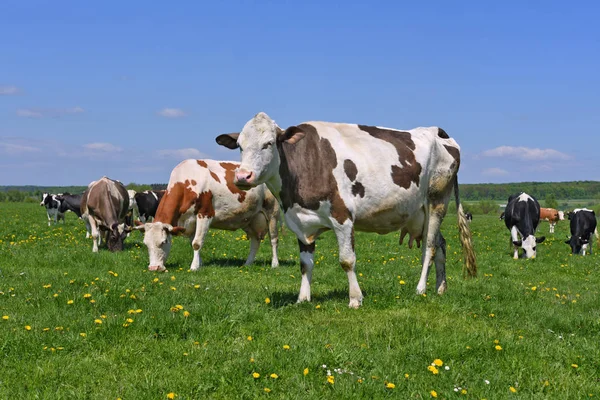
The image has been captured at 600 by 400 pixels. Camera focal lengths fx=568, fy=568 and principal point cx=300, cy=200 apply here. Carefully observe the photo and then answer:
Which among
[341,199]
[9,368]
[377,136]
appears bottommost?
[9,368]

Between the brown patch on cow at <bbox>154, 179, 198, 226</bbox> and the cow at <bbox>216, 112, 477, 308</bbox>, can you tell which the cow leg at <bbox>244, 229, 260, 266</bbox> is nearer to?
the brown patch on cow at <bbox>154, 179, 198, 226</bbox>

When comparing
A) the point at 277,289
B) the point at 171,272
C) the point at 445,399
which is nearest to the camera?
the point at 445,399

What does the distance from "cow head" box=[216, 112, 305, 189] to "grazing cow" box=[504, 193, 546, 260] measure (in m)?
13.5

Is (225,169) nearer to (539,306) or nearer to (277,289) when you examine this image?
(277,289)

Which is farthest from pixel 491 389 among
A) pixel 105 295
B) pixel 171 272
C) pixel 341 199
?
pixel 171 272

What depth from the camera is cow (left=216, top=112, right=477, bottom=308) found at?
842 centimetres

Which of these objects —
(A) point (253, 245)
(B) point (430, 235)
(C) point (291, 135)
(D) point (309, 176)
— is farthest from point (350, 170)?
(A) point (253, 245)

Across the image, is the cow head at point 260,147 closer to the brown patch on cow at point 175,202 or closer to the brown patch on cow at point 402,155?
the brown patch on cow at point 402,155

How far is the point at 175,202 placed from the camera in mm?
14289

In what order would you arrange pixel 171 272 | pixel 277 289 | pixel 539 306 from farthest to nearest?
pixel 171 272 → pixel 277 289 → pixel 539 306

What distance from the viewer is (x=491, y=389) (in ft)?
18.6

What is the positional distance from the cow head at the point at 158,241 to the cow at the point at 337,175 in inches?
215

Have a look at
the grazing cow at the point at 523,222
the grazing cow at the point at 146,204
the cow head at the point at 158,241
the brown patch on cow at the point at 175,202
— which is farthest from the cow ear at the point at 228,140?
the grazing cow at the point at 146,204

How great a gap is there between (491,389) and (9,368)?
4956mm
